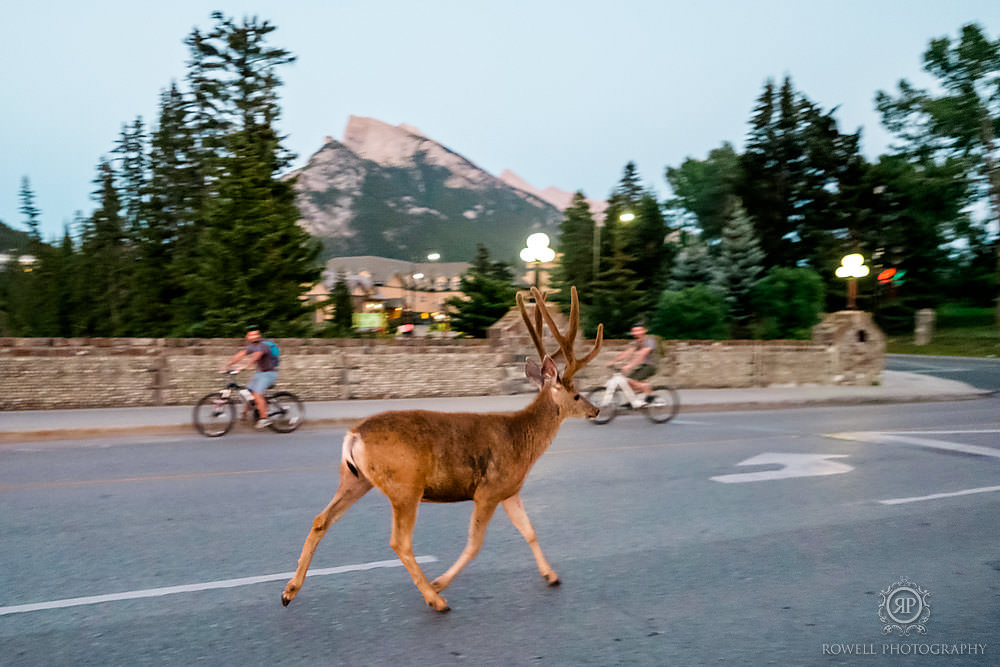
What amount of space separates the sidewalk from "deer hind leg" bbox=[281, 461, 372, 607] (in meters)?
9.68

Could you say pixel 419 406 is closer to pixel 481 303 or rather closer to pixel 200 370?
pixel 200 370

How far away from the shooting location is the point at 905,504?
25.4 feet

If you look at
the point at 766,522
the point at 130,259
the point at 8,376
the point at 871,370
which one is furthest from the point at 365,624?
the point at 130,259

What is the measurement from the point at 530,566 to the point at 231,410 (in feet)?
29.3

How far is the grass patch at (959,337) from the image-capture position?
172 ft

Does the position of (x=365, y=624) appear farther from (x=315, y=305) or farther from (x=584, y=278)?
(x=584, y=278)

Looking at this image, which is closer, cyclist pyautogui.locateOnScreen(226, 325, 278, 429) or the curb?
the curb

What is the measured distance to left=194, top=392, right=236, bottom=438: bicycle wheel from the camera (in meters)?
12.8

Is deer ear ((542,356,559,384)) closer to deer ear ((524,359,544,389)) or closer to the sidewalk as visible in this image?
deer ear ((524,359,544,389))

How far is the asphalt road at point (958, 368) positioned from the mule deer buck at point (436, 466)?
1090 inches

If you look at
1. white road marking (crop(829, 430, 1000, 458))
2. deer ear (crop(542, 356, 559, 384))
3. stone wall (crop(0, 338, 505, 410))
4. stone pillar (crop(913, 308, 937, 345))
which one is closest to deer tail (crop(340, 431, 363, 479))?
deer ear (crop(542, 356, 559, 384))

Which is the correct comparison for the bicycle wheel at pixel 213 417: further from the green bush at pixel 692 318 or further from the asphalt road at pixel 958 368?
the green bush at pixel 692 318

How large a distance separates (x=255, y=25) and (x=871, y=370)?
30681 millimetres

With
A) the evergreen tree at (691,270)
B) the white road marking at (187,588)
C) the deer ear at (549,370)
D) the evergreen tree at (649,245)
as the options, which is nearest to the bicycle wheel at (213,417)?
the white road marking at (187,588)
